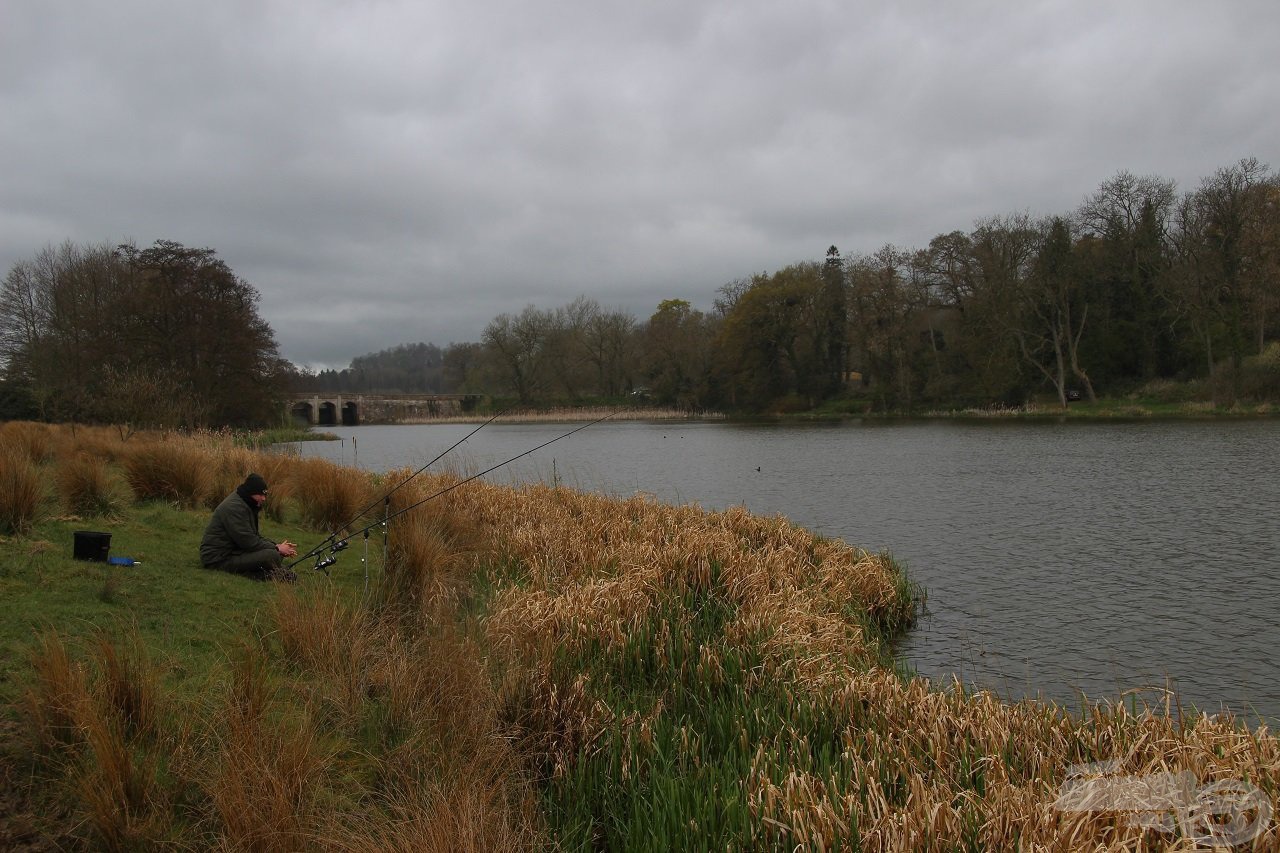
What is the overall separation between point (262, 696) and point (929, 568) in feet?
32.6

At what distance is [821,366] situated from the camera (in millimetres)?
65500

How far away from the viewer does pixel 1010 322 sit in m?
50.7

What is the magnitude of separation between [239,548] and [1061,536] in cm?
1235

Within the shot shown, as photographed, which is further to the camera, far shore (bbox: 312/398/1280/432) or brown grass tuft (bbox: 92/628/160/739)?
far shore (bbox: 312/398/1280/432)

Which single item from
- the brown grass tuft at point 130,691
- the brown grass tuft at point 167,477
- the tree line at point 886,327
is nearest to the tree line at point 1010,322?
the tree line at point 886,327

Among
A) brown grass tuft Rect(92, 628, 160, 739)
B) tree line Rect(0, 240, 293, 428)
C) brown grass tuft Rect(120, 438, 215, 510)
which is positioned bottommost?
brown grass tuft Rect(92, 628, 160, 739)

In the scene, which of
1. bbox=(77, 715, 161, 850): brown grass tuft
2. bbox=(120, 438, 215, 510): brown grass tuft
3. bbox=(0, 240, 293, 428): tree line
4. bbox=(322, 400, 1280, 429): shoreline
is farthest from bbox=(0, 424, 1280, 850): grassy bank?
bbox=(0, 240, 293, 428): tree line

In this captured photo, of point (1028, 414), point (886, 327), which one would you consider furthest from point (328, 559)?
point (886, 327)

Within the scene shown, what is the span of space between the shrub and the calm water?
7.95 metres

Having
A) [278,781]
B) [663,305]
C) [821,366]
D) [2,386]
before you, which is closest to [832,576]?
[278,781]

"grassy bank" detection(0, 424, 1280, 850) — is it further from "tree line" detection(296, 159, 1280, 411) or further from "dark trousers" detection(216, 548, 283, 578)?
"tree line" detection(296, 159, 1280, 411)

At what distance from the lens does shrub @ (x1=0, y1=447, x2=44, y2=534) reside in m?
6.82

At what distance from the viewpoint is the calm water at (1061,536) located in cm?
782

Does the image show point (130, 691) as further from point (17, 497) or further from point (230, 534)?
point (17, 497)
